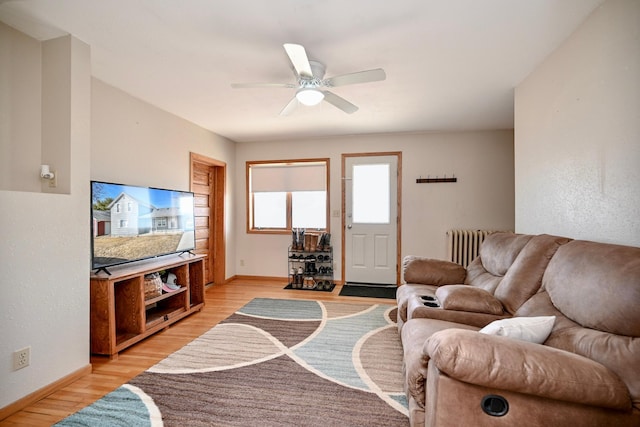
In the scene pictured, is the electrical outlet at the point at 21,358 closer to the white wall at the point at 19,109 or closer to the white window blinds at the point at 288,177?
the white wall at the point at 19,109

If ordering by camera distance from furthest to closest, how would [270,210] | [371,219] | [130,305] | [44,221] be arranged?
[270,210], [371,219], [130,305], [44,221]

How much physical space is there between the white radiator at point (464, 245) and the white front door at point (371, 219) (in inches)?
31.6

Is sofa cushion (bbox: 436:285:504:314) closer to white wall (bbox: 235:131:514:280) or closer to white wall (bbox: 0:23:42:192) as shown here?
white wall (bbox: 235:131:514:280)

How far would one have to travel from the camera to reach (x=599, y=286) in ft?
4.10

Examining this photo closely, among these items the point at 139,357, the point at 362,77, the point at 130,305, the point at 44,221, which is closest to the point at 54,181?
the point at 44,221

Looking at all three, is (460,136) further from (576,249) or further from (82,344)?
(82,344)

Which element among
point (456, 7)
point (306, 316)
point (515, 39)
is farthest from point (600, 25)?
point (306, 316)

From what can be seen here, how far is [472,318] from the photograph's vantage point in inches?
73.7

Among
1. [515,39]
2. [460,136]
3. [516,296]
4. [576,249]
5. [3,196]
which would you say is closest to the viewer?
[576,249]

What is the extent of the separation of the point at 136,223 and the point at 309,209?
8.83 ft

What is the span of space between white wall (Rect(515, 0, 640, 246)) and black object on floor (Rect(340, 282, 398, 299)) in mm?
2145

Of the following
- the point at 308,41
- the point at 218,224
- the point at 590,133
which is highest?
the point at 308,41

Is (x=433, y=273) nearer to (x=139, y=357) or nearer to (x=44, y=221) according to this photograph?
(x=139, y=357)

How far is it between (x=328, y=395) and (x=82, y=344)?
1.79 m
